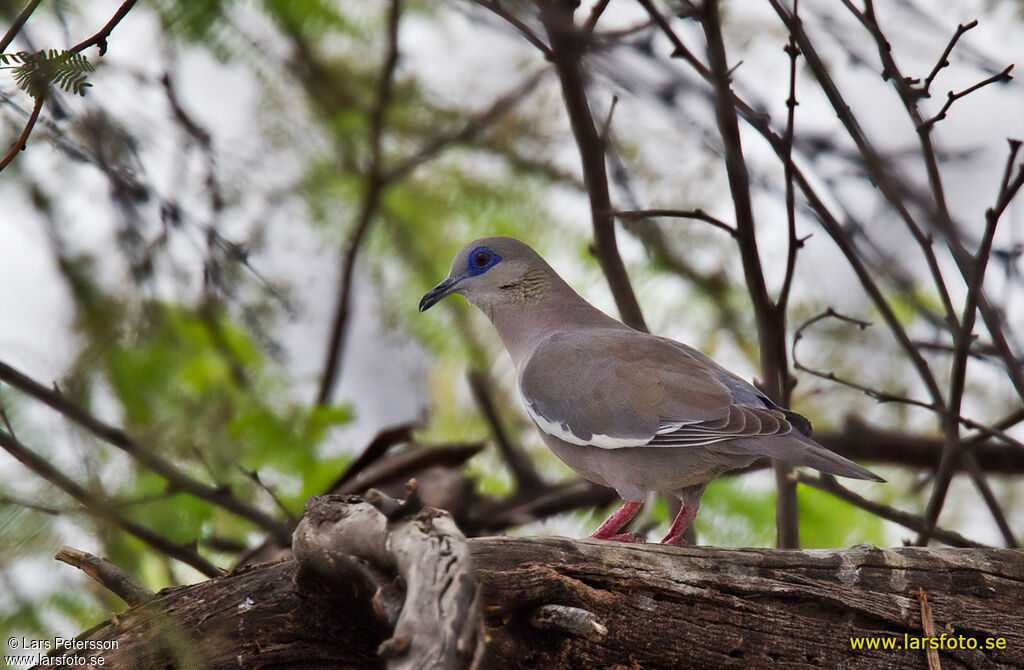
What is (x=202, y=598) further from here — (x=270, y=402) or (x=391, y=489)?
(x=270, y=402)

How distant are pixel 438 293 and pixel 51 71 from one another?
6.97ft

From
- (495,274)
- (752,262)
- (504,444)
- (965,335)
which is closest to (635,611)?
(965,335)

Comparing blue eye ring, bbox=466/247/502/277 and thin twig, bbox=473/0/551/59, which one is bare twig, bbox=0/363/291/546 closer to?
blue eye ring, bbox=466/247/502/277

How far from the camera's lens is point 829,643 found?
245 centimetres

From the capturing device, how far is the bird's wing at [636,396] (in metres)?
3.00

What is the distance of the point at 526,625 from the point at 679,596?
→ 390mm

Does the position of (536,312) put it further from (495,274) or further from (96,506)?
(96,506)

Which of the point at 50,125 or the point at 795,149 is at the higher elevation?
the point at 795,149

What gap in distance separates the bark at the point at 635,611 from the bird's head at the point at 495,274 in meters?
1.64

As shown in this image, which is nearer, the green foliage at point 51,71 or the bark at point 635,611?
the green foliage at point 51,71

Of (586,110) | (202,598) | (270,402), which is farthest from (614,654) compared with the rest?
(270,402)

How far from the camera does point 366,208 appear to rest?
450 centimetres

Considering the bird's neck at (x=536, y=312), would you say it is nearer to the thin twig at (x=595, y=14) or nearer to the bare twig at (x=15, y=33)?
the thin twig at (x=595, y=14)

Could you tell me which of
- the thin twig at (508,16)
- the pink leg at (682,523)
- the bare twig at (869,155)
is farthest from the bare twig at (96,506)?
the bare twig at (869,155)
